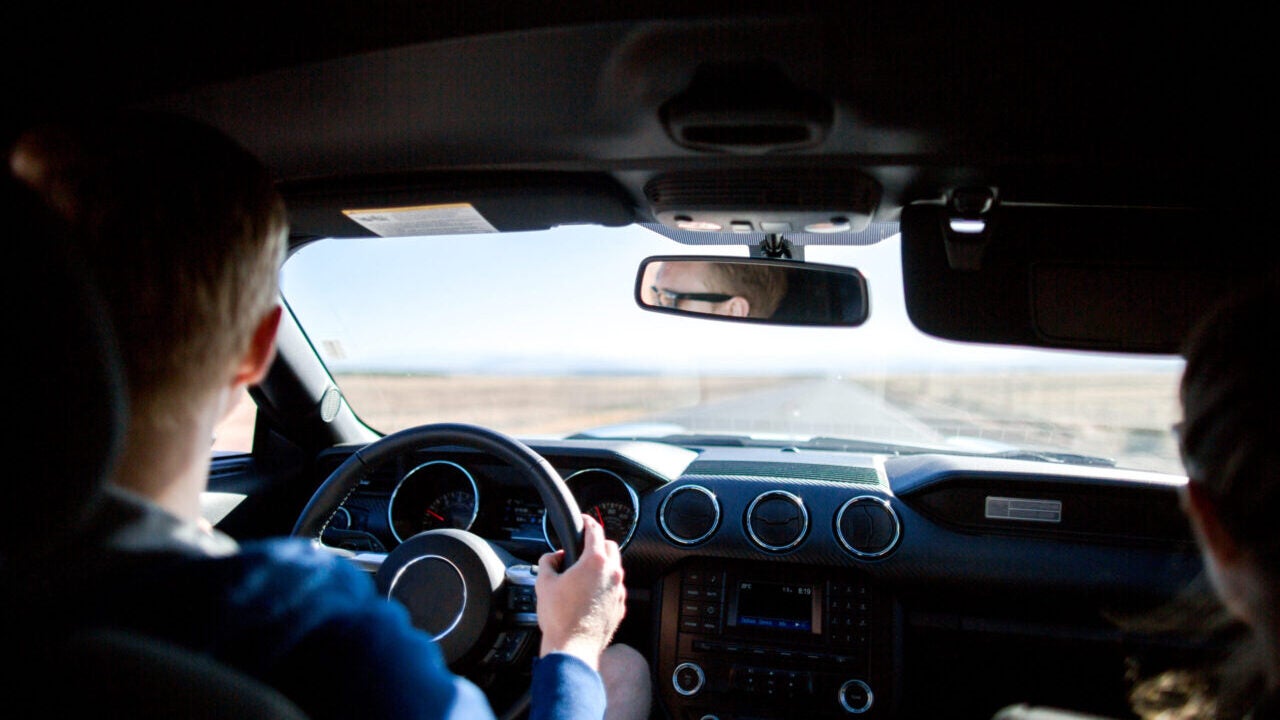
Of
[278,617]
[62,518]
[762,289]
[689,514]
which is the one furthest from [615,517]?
[62,518]

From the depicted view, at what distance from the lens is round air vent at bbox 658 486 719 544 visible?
3562 millimetres

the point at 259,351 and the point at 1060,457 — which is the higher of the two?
the point at 1060,457

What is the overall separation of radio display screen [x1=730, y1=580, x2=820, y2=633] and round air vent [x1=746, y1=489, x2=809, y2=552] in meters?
0.18

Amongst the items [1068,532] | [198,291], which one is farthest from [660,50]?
[1068,532]

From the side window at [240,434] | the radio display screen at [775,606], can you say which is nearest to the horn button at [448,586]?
the radio display screen at [775,606]

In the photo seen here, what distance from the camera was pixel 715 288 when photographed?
3439 millimetres

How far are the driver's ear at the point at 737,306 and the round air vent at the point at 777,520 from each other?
2.72ft

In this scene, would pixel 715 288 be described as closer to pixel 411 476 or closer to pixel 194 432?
pixel 411 476

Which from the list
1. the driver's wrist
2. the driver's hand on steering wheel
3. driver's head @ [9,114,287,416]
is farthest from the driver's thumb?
driver's head @ [9,114,287,416]

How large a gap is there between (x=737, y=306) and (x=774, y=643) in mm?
1478

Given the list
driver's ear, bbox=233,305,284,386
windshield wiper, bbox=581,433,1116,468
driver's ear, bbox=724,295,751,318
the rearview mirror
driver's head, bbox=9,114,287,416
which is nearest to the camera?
driver's head, bbox=9,114,287,416

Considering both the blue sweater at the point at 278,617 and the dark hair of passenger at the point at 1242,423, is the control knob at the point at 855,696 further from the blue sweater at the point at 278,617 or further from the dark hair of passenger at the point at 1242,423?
the blue sweater at the point at 278,617

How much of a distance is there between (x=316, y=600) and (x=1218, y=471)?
146 cm

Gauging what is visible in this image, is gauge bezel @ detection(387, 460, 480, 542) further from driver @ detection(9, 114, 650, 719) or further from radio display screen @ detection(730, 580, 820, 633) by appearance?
driver @ detection(9, 114, 650, 719)
